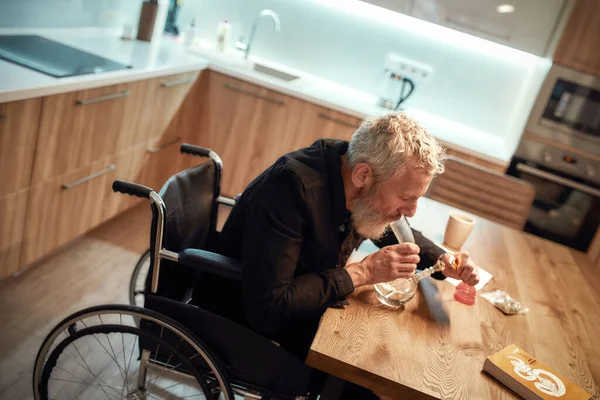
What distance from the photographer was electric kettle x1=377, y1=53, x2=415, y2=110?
3721 mm

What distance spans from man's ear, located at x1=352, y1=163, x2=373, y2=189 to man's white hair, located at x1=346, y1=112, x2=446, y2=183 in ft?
0.04

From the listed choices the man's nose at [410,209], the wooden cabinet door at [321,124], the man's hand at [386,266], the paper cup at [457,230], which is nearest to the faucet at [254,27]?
the wooden cabinet door at [321,124]

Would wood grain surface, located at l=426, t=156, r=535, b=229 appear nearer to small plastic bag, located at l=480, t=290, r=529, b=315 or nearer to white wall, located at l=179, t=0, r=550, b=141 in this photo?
small plastic bag, located at l=480, t=290, r=529, b=315

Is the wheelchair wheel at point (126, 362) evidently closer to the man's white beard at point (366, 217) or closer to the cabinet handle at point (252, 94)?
the man's white beard at point (366, 217)

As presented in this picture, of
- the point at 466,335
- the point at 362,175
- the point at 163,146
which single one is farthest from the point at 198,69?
the point at 466,335

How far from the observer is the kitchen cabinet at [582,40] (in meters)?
3.25

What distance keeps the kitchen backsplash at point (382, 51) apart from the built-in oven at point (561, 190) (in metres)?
0.35

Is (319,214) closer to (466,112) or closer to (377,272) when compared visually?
(377,272)

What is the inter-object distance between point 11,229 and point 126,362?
646mm

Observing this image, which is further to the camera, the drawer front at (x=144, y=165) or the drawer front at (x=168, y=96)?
the drawer front at (x=168, y=96)

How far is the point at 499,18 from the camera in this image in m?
3.44

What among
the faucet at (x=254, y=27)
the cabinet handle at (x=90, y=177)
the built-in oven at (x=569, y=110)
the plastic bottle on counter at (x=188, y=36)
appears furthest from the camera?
the faucet at (x=254, y=27)

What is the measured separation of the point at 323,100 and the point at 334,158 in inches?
77.4

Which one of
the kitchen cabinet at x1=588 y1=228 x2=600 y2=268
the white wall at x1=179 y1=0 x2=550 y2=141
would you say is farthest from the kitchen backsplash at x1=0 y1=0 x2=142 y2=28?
the kitchen cabinet at x1=588 y1=228 x2=600 y2=268
